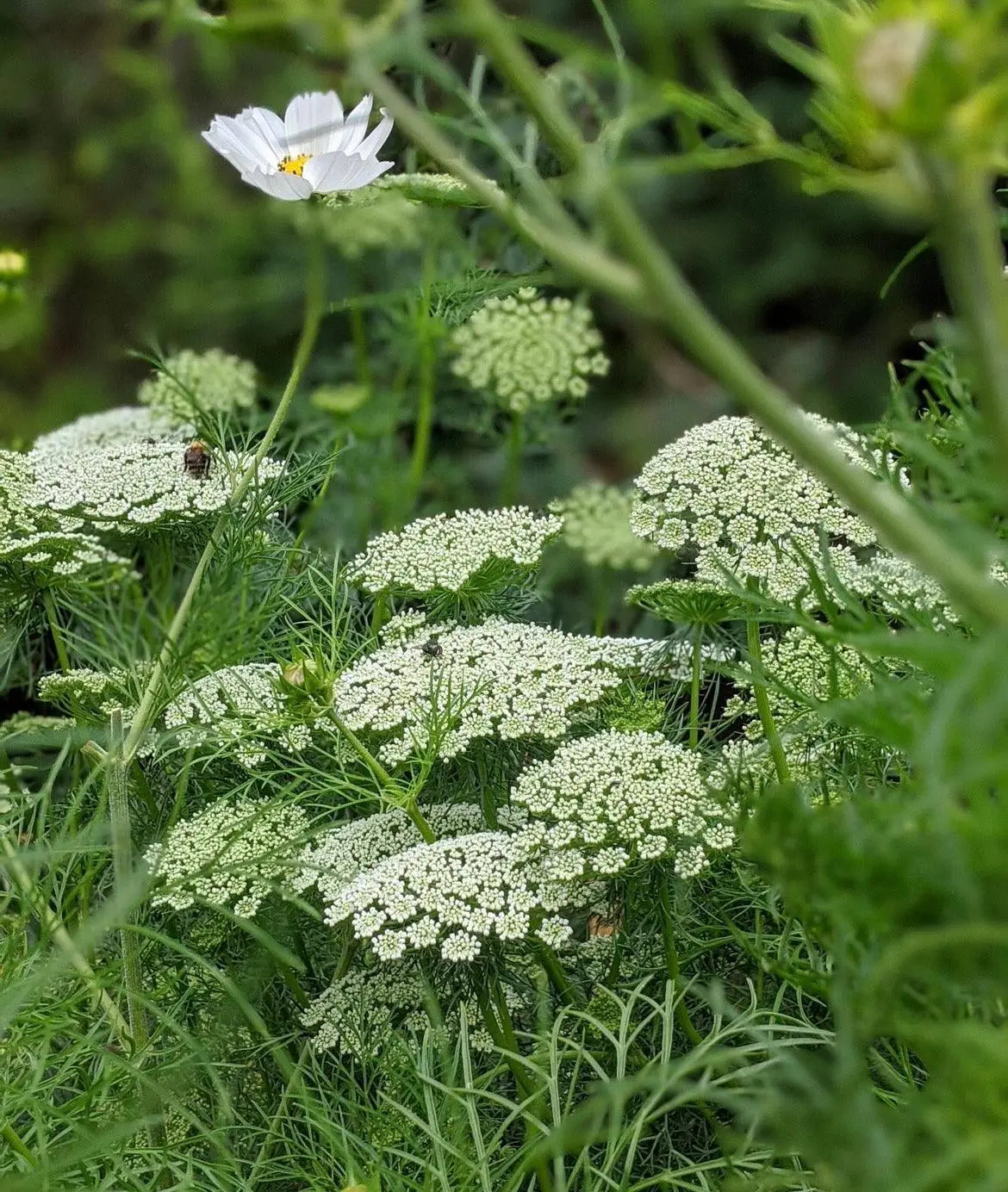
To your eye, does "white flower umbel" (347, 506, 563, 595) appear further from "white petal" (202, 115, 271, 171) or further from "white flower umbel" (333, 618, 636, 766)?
"white petal" (202, 115, 271, 171)

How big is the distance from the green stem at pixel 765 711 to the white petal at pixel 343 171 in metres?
0.39

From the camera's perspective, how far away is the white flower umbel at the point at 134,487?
1010mm

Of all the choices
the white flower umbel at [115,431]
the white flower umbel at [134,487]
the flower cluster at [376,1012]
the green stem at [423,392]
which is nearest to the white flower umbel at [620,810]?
the flower cluster at [376,1012]

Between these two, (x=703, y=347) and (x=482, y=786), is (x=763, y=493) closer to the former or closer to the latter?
(x=482, y=786)

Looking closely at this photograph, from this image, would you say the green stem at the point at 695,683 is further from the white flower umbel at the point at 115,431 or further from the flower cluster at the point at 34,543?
the white flower umbel at the point at 115,431

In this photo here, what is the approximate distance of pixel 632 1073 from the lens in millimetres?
A: 870

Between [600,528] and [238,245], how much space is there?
156 centimetres

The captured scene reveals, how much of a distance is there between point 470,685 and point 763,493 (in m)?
0.24

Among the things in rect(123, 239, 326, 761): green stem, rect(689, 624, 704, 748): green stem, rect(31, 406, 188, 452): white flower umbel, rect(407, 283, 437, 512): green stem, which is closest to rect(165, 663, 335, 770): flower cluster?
rect(123, 239, 326, 761): green stem

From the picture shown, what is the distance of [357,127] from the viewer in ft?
3.16

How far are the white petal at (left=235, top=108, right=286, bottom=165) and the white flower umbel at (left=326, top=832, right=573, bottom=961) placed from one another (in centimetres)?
54

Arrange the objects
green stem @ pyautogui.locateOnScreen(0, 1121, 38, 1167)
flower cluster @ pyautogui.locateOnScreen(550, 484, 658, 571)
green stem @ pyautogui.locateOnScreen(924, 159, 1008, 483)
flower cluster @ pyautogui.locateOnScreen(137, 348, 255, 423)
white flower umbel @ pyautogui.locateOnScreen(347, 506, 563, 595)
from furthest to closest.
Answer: flower cluster @ pyautogui.locateOnScreen(137, 348, 255, 423) < flower cluster @ pyautogui.locateOnScreen(550, 484, 658, 571) < white flower umbel @ pyautogui.locateOnScreen(347, 506, 563, 595) < green stem @ pyautogui.locateOnScreen(0, 1121, 38, 1167) < green stem @ pyautogui.locateOnScreen(924, 159, 1008, 483)

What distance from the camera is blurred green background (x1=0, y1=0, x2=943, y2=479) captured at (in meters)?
2.34

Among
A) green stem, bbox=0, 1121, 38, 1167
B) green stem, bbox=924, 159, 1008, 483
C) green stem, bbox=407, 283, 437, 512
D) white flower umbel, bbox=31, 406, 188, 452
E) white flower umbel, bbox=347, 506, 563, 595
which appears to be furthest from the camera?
green stem, bbox=407, 283, 437, 512
